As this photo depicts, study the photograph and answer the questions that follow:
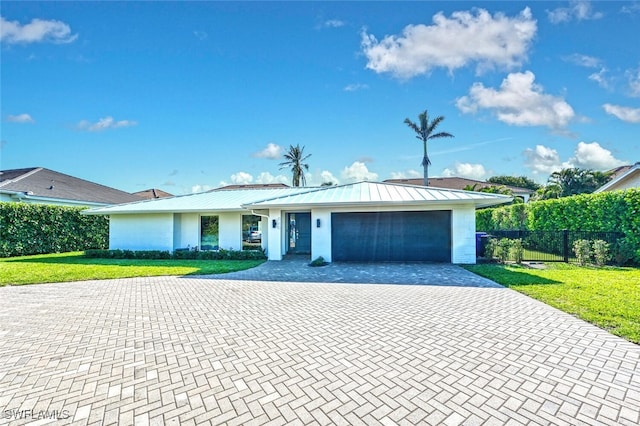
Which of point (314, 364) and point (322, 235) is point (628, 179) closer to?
point (322, 235)

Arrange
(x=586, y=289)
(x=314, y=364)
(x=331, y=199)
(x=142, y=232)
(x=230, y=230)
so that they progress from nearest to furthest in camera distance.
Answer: (x=314, y=364) → (x=586, y=289) → (x=331, y=199) → (x=230, y=230) → (x=142, y=232)

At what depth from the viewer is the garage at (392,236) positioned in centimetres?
1322

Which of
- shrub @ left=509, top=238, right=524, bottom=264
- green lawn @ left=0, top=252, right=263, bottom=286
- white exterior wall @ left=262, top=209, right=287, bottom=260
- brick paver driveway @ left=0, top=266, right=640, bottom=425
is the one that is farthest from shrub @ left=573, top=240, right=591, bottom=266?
green lawn @ left=0, top=252, right=263, bottom=286

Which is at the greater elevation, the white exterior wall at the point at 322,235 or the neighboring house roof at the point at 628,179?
the neighboring house roof at the point at 628,179

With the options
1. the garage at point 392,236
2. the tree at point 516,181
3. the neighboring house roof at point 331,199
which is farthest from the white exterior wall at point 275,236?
the tree at point 516,181

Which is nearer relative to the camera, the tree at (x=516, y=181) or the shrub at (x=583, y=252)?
the shrub at (x=583, y=252)

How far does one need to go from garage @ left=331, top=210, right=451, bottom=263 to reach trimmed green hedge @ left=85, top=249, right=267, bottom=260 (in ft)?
13.5

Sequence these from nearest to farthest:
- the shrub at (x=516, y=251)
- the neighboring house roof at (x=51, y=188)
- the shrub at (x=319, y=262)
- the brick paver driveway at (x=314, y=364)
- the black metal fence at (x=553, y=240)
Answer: the brick paver driveway at (x=314, y=364)
the black metal fence at (x=553, y=240)
the shrub at (x=516, y=251)
the shrub at (x=319, y=262)
the neighboring house roof at (x=51, y=188)

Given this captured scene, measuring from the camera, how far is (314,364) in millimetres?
3822

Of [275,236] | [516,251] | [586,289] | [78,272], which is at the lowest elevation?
[78,272]

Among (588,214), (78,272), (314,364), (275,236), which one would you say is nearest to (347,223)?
(275,236)

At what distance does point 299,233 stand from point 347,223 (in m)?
4.11

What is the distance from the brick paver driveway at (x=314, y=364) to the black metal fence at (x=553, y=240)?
27.6 ft

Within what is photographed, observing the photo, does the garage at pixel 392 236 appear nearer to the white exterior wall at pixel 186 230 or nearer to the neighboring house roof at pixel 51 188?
the white exterior wall at pixel 186 230
